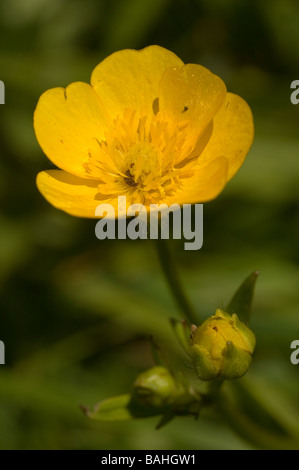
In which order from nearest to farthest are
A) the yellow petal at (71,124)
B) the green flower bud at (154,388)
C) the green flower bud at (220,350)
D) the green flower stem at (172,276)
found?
1. the green flower bud at (220,350)
2. the green flower bud at (154,388)
3. the green flower stem at (172,276)
4. the yellow petal at (71,124)

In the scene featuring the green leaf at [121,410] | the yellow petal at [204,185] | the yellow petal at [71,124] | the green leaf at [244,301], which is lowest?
Answer: the green leaf at [121,410]

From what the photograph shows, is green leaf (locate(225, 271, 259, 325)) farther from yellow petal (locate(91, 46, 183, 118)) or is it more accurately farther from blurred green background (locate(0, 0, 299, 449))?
blurred green background (locate(0, 0, 299, 449))

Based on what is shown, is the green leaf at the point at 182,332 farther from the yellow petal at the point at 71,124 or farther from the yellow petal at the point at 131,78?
the yellow petal at the point at 131,78

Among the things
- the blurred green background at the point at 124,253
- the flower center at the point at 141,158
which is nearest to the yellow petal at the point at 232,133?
the flower center at the point at 141,158

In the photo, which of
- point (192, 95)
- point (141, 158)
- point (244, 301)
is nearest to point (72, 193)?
point (141, 158)

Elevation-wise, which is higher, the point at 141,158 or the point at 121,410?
the point at 141,158

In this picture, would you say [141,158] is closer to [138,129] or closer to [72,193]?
[138,129]
